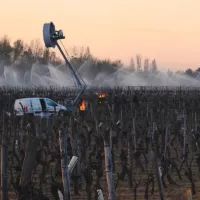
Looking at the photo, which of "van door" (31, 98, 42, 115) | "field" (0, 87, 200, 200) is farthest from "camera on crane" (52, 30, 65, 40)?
"van door" (31, 98, 42, 115)

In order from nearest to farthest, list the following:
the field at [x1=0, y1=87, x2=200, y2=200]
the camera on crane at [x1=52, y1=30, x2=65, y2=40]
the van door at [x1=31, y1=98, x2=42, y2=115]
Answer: the field at [x1=0, y1=87, x2=200, y2=200], the camera on crane at [x1=52, y1=30, x2=65, y2=40], the van door at [x1=31, y1=98, x2=42, y2=115]

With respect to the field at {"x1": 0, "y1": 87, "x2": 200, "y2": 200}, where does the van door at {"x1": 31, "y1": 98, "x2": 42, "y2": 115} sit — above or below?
above

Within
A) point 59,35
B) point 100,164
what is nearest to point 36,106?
point 59,35

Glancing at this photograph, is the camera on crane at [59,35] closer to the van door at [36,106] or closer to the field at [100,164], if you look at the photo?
the field at [100,164]

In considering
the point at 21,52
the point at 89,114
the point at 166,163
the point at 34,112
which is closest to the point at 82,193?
the point at 166,163

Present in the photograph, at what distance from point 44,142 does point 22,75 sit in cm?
6783

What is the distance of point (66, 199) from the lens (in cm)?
918

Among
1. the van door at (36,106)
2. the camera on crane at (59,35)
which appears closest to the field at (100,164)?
the camera on crane at (59,35)

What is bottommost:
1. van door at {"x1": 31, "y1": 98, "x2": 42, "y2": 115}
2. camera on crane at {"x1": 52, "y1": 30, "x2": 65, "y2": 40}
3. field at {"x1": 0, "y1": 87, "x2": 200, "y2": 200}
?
field at {"x1": 0, "y1": 87, "x2": 200, "y2": 200}

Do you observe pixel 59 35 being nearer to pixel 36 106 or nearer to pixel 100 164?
pixel 36 106

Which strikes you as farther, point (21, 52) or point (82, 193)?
point (21, 52)

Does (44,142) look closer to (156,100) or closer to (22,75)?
(156,100)

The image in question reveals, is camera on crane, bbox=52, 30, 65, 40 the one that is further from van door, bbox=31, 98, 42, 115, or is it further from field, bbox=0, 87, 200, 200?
van door, bbox=31, 98, 42, 115

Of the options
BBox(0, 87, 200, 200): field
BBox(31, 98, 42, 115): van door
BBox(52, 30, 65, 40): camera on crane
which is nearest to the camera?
BBox(0, 87, 200, 200): field
